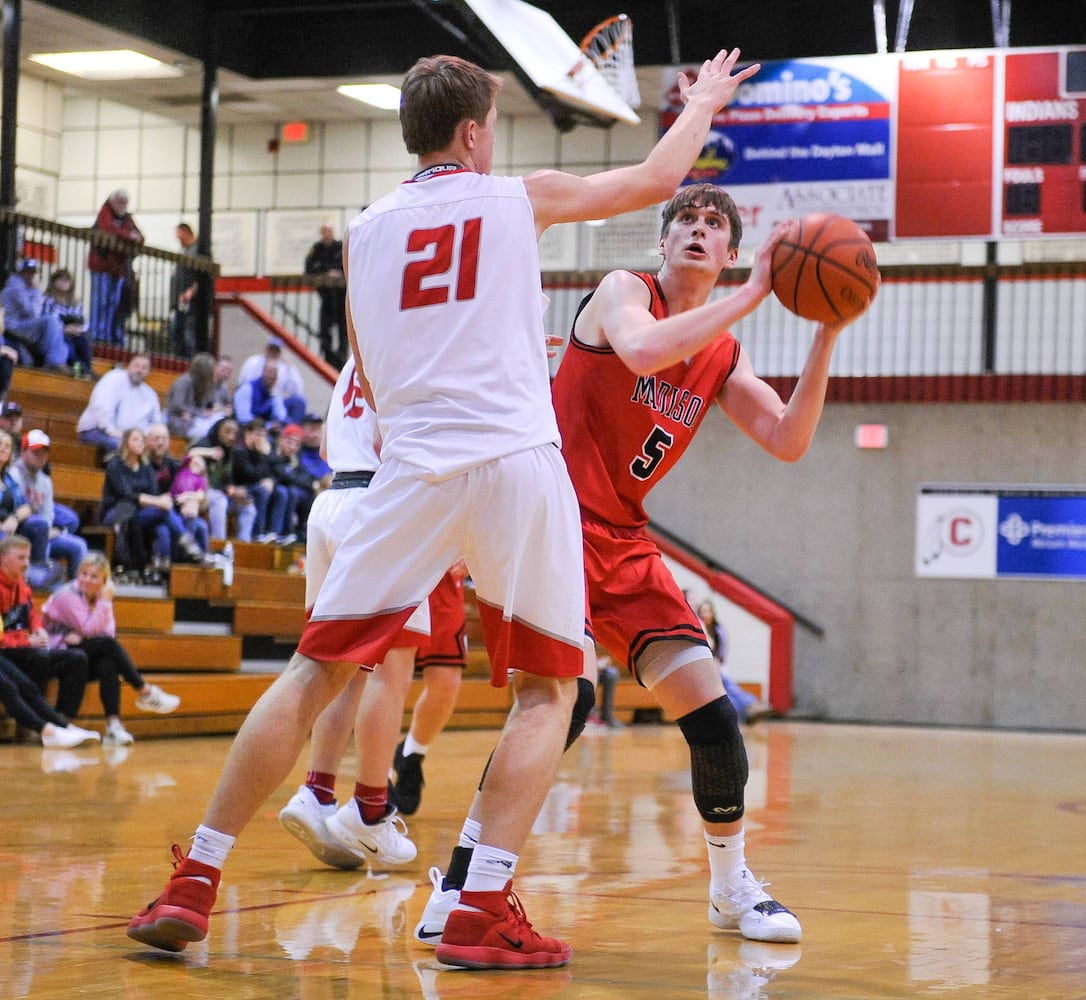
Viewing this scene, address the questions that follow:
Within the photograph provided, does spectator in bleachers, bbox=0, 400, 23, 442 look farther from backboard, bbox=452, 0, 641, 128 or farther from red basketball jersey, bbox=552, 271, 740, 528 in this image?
red basketball jersey, bbox=552, 271, 740, 528

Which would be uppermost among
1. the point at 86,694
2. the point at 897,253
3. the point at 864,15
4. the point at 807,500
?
the point at 864,15

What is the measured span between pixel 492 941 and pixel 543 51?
1276cm

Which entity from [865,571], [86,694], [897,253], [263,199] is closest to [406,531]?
[86,694]

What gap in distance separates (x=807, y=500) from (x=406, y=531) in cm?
1435

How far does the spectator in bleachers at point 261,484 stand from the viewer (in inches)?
533

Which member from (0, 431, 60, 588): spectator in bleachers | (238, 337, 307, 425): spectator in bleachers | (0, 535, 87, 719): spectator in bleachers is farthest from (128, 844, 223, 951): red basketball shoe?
(238, 337, 307, 425): spectator in bleachers

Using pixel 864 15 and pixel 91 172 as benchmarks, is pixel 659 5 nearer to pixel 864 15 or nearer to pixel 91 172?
pixel 864 15

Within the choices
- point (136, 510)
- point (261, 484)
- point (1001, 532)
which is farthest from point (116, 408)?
point (1001, 532)

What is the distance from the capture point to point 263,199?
22.0 meters

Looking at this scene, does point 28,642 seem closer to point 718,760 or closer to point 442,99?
point 718,760

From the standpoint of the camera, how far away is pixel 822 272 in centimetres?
328

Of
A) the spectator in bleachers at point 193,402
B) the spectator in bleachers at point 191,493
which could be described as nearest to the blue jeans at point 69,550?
the spectator in bleachers at point 191,493

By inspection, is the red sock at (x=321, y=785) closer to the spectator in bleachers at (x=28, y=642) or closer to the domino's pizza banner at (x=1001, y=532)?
the spectator in bleachers at (x=28, y=642)

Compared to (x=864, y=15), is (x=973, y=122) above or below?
below
